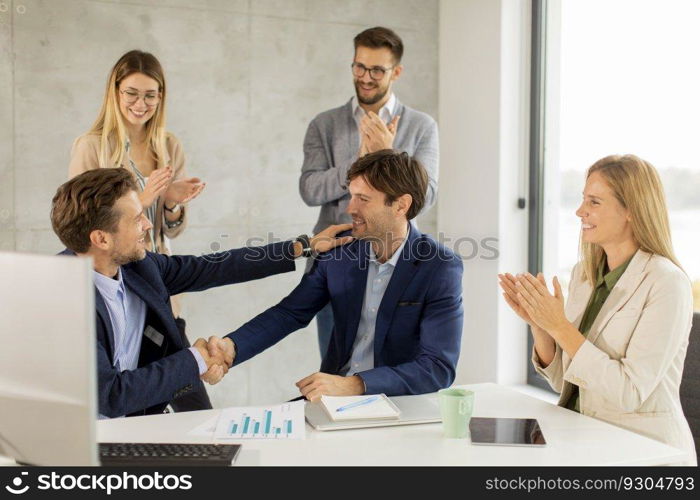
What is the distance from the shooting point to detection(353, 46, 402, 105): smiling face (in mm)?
3521

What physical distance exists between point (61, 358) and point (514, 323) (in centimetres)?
358

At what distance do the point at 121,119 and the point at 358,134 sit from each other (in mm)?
1016

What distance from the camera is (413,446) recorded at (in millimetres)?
1771

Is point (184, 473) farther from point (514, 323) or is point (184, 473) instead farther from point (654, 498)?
point (514, 323)

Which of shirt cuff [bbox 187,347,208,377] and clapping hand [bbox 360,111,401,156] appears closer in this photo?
shirt cuff [bbox 187,347,208,377]

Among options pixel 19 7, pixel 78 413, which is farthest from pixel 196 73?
pixel 78 413

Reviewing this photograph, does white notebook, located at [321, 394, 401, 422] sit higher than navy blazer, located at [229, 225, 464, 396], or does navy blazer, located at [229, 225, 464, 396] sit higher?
navy blazer, located at [229, 225, 464, 396]

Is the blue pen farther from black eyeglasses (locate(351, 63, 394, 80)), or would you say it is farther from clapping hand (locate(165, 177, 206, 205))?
black eyeglasses (locate(351, 63, 394, 80))

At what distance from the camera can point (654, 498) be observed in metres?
1.60

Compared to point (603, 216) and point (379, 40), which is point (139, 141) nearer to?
point (379, 40)

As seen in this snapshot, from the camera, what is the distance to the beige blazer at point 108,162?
3283 mm

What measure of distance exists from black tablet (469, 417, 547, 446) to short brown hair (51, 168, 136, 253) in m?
1.18

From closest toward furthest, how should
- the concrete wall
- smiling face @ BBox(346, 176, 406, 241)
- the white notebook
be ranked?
the white notebook, smiling face @ BBox(346, 176, 406, 241), the concrete wall

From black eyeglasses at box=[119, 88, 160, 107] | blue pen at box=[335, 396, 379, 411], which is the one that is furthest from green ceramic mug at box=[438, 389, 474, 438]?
black eyeglasses at box=[119, 88, 160, 107]
